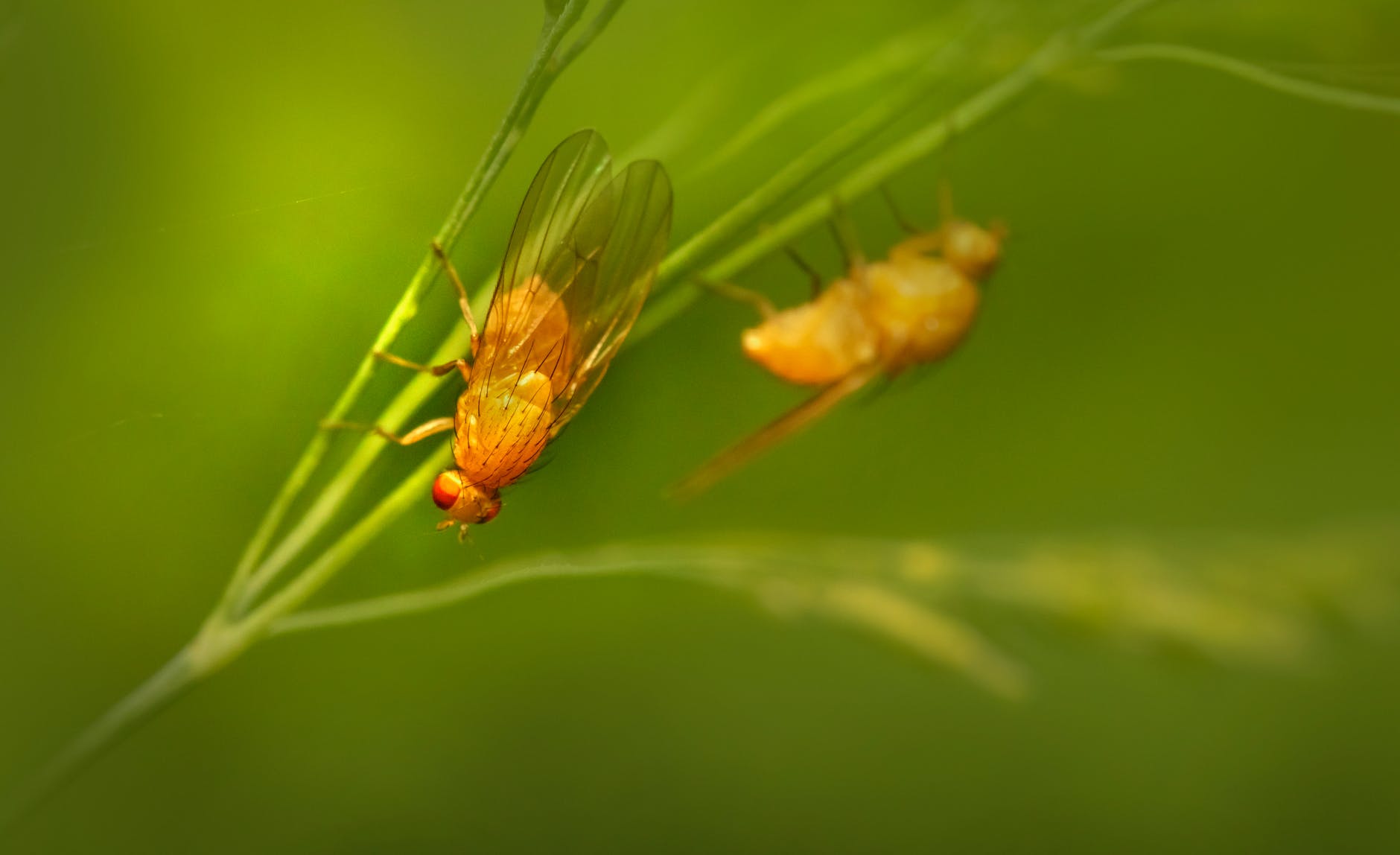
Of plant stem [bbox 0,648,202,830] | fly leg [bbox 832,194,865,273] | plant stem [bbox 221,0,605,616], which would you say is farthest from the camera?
fly leg [bbox 832,194,865,273]

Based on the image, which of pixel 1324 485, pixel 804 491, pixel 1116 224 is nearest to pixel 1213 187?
pixel 1116 224

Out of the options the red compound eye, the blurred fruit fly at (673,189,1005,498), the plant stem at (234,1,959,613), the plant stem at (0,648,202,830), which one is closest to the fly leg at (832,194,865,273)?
the blurred fruit fly at (673,189,1005,498)

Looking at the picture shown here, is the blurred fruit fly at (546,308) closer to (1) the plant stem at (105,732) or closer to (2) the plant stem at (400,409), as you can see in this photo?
(2) the plant stem at (400,409)

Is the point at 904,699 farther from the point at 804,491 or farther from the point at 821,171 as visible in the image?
the point at 821,171

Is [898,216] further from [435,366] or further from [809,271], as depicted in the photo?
[435,366]

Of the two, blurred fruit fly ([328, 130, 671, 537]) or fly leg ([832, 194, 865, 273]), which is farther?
fly leg ([832, 194, 865, 273])

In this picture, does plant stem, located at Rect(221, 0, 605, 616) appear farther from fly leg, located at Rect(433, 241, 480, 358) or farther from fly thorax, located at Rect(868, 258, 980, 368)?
fly thorax, located at Rect(868, 258, 980, 368)

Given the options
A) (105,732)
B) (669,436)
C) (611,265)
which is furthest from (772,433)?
(105,732)
